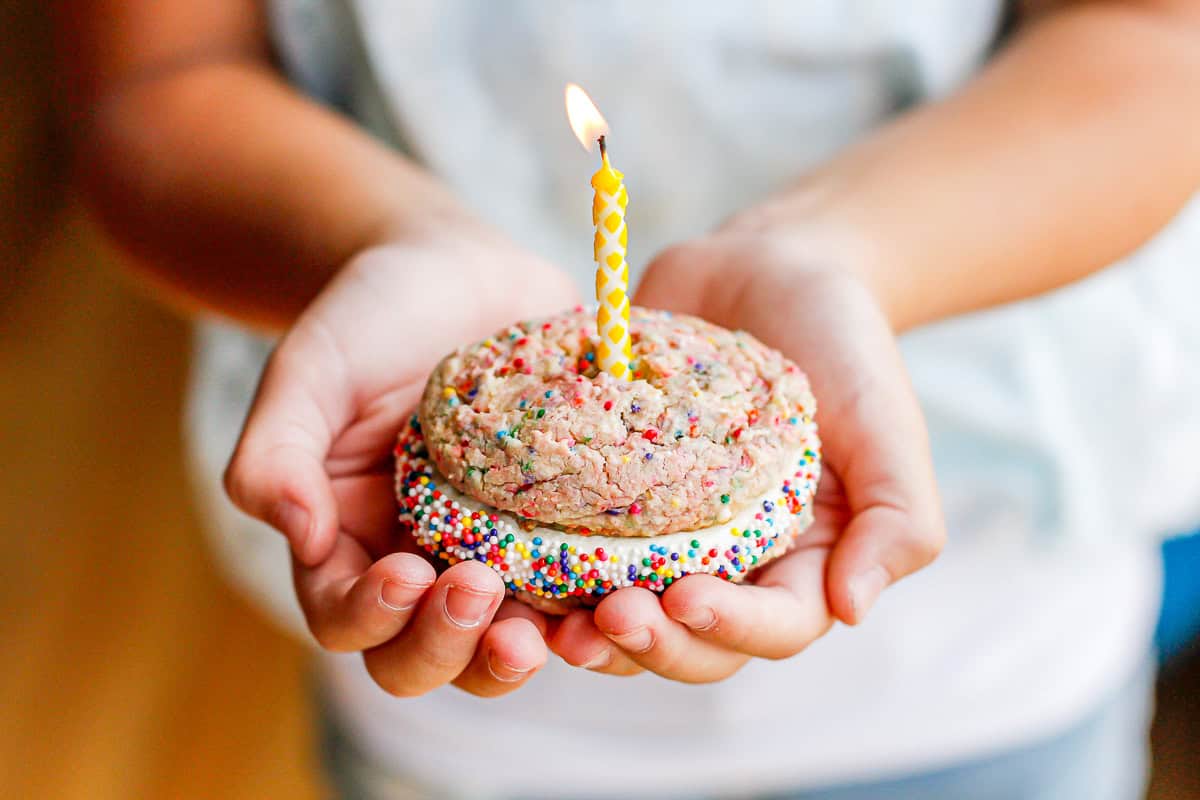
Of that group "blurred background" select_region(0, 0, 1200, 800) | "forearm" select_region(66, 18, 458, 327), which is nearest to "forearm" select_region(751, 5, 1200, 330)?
"forearm" select_region(66, 18, 458, 327)

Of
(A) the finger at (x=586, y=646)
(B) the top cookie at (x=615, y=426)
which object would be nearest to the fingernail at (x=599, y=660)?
(A) the finger at (x=586, y=646)

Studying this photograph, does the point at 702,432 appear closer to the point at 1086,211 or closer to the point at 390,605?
the point at 390,605

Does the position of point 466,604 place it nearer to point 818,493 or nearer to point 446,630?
point 446,630

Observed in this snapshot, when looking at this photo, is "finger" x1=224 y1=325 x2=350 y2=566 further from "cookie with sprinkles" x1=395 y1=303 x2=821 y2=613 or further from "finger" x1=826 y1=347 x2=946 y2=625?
"finger" x1=826 y1=347 x2=946 y2=625

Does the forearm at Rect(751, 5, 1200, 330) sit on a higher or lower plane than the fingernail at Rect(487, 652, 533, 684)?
higher

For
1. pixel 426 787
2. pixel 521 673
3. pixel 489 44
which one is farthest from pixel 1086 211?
pixel 426 787

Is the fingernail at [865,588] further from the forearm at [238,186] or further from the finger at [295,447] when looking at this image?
the forearm at [238,186]
